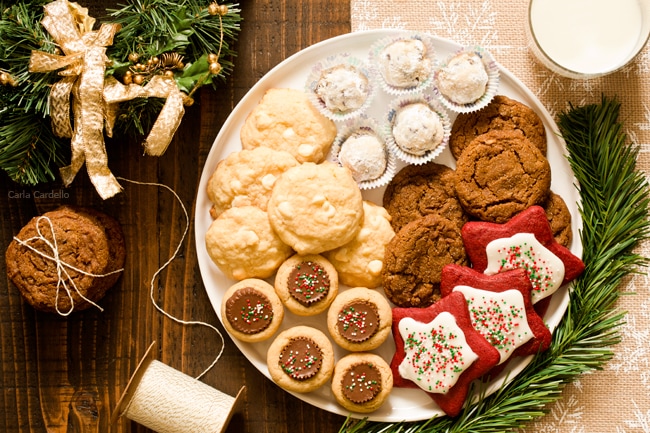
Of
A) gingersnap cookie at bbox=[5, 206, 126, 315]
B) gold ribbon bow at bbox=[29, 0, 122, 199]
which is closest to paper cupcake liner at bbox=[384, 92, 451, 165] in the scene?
gold ribbon bow at bbox=[29, 0, 122, 199]

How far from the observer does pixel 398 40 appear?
7.36 ft

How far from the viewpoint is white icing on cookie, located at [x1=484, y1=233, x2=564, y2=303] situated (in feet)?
7.07

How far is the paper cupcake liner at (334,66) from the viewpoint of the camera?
2.24 meters

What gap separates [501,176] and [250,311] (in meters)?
1.07

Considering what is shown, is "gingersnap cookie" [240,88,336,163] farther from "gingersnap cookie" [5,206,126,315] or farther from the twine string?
"gingersnap cookie" [5,206,126,315]

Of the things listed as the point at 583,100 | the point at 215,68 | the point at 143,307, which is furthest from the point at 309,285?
the point at 583,100

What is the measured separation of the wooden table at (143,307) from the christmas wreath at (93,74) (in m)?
0.19

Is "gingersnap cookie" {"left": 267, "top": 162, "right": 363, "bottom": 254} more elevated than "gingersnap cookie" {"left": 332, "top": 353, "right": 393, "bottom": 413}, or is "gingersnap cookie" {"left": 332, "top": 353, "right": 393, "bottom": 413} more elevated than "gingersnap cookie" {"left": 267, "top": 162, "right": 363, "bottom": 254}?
"gingersnap cookie" {"left": 267, "top": 162, "right": 363, "bottom": 254}

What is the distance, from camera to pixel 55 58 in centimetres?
200

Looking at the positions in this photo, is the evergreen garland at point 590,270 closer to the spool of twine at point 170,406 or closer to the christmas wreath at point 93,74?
the spool of twine at point 170,406

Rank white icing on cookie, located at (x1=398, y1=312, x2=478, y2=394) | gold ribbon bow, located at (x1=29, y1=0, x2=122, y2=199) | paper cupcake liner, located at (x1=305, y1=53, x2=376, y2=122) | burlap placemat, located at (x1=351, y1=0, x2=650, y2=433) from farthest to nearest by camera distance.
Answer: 1. burlap placemat, located at (x1=351, y1=0, x2=650, y2=433)
2. paper cupcake liner, located at (x1=305, y1=53, x2=376, y2=122)
3. white icing on cookie, located at (x1=398, y1=312, x2=478, y2=394)
4. gold ribbon bow, located at (x1=29, y1=0, x2=122, y2=199)

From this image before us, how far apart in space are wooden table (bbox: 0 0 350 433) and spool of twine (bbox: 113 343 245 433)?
178mm

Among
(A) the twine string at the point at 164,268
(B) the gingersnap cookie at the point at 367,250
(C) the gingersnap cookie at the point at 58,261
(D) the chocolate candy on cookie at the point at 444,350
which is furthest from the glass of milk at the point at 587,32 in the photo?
(C) the gingersnap cookie at the point at 58,261

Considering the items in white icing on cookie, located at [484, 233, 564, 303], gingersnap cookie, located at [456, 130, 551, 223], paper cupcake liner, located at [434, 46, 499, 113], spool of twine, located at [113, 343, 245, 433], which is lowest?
spool of twine, located at [113, 343, 245, 433]
